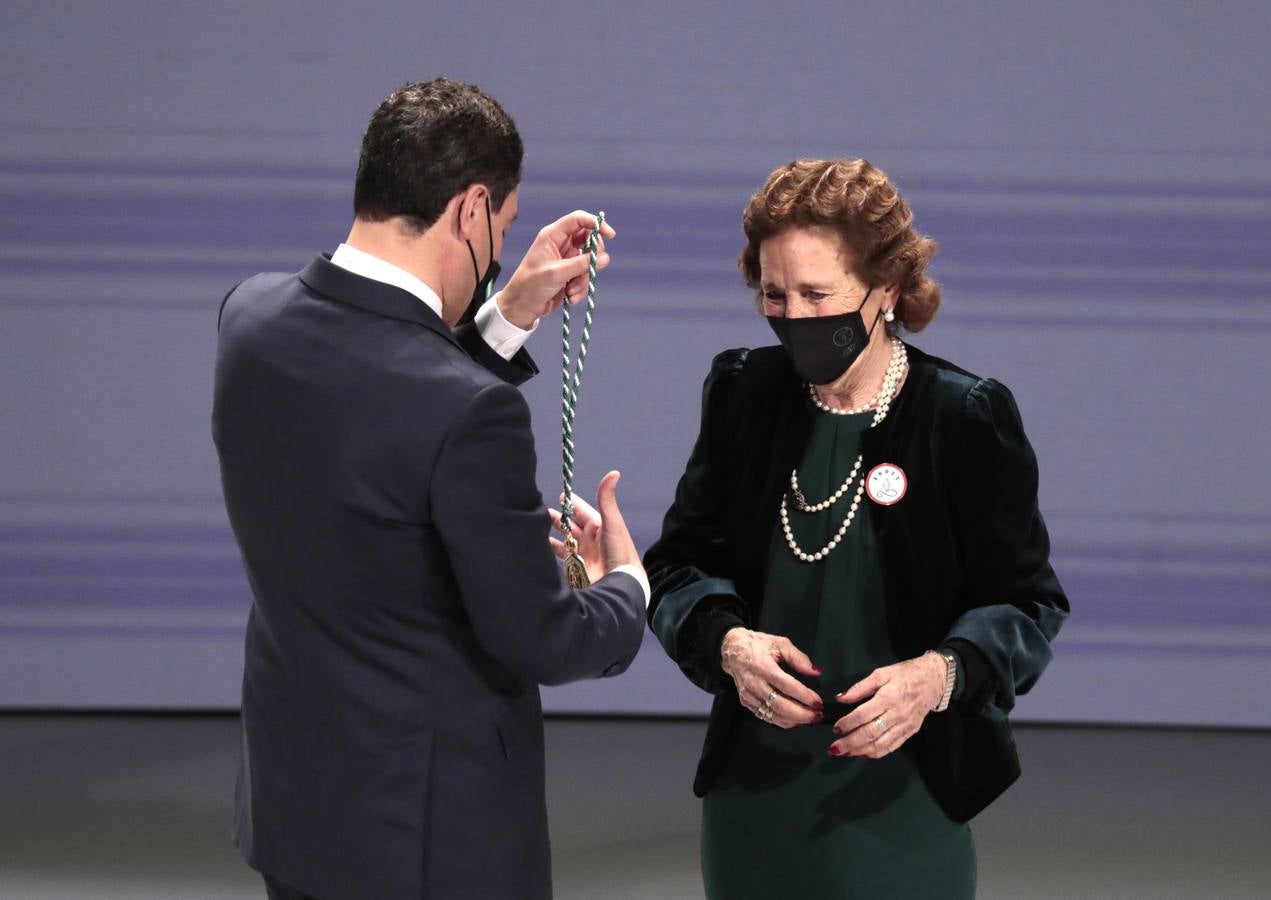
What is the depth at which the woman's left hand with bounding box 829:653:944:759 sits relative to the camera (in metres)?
1.74

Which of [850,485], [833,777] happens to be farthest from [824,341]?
[833,777]

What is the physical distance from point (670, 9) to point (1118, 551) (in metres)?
2.10

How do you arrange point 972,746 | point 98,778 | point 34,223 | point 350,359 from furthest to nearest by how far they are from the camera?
point 34,223 → point 98,778 → point 972,746 → point 350,359

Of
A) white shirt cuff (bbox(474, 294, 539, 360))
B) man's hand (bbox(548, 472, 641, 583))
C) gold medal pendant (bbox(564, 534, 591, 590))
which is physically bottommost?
gold medal pendant (bbox(564, 534, 591, 590))

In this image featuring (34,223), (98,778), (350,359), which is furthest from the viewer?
(34,223)

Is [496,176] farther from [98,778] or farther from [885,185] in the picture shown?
[98,778]

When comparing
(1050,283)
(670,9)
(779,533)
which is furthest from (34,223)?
(779,533)

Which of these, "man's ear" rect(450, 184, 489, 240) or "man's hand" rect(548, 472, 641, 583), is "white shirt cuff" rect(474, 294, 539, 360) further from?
"man's ear" rect(450, 184, 489, 240)

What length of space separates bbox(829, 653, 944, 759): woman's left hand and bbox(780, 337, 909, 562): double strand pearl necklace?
0.64 ft

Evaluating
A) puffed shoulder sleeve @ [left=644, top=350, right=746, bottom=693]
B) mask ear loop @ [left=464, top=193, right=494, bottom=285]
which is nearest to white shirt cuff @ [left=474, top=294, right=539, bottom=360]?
puffed shoulder sleeve @ [left=644, top=350, right=746, bottom=693]

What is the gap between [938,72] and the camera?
4.40m

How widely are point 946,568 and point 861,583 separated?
0.11m

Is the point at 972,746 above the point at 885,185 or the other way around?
the other way around

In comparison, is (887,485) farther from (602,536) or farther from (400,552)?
(400,552)
